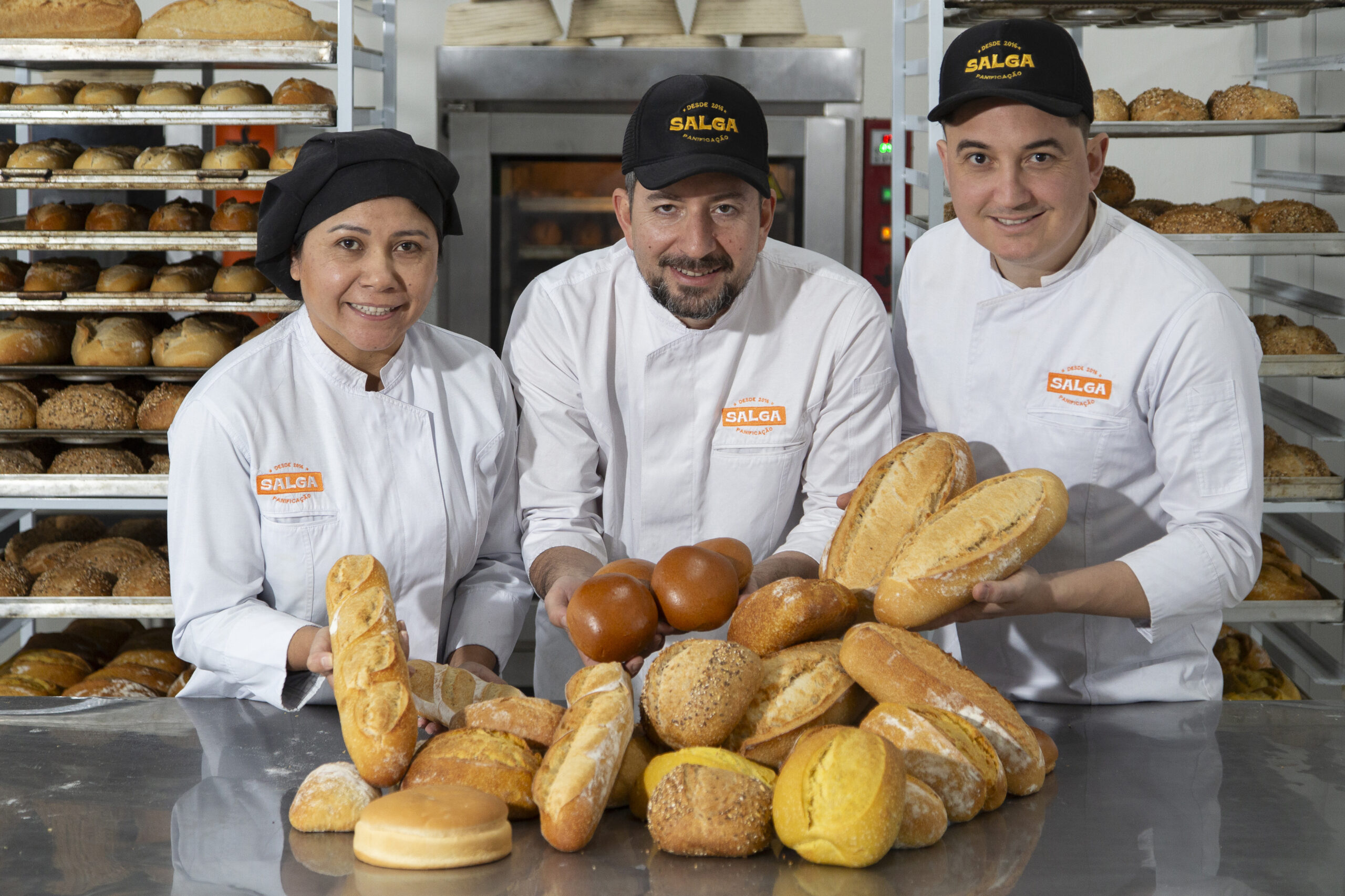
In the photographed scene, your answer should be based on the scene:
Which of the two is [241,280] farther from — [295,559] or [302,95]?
[295,559]

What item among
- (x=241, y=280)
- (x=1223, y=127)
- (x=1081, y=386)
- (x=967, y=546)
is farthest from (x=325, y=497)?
(x=1223, y=127)

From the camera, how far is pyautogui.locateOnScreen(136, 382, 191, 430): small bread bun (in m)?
2.54

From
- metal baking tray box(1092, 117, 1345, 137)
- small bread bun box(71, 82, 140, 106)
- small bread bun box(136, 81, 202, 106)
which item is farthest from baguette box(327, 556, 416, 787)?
metal baking tray box(1092, 117, 1345, 137)

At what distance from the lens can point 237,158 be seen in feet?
8.45

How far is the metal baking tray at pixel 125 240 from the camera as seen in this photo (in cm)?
242

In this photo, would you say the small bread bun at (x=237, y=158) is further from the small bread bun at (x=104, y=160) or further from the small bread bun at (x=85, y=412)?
the small bread bun at (x=85, y=412)

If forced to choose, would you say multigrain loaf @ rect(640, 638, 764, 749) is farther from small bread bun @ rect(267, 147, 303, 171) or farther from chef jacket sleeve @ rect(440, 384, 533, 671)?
small bread bun @ rect(267, 147, 303, 171)

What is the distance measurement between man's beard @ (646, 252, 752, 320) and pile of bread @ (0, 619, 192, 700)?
4.17ft

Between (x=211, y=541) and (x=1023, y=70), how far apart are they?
4.08 ft

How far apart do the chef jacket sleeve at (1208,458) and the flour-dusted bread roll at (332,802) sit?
981 mm

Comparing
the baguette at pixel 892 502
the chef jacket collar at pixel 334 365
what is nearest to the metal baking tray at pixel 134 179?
the chef jacket collar at pixel 334 365

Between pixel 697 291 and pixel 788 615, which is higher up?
pixel 697 291

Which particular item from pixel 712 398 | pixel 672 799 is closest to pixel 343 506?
pixel 712 398

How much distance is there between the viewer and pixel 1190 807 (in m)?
1.14
